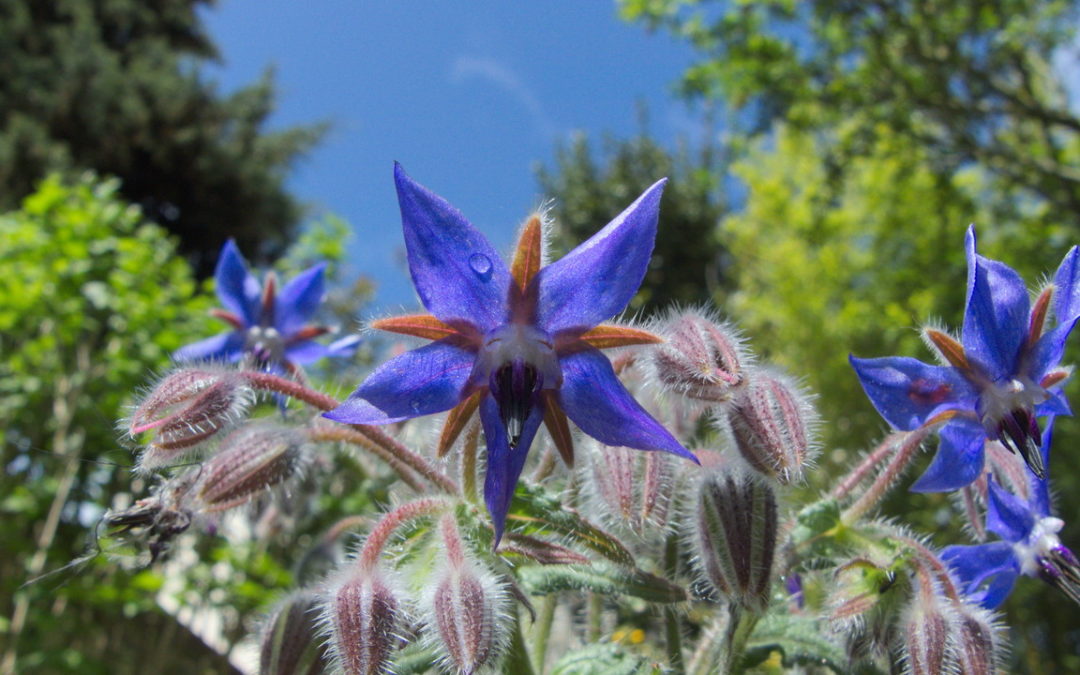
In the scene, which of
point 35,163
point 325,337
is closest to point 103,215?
point 325,337

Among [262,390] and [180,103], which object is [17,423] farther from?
[180,103]

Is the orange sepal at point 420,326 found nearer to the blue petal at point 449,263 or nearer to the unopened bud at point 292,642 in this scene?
the blue petal at point 449,263

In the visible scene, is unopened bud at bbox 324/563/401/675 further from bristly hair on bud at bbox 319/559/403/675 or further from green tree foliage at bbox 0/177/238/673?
green tree foliage at bbox 0/177/238/673

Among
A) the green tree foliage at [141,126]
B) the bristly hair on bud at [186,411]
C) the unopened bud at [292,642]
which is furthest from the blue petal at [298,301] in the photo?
the green tree foliage at [141,126]

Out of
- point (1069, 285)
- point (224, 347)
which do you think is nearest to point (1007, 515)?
point (1069, 285)

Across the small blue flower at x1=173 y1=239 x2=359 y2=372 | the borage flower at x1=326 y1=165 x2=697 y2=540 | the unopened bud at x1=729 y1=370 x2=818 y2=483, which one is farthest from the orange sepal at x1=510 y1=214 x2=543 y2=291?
the small blue flower at x1=173 y1=239 x2=359 y2=372
